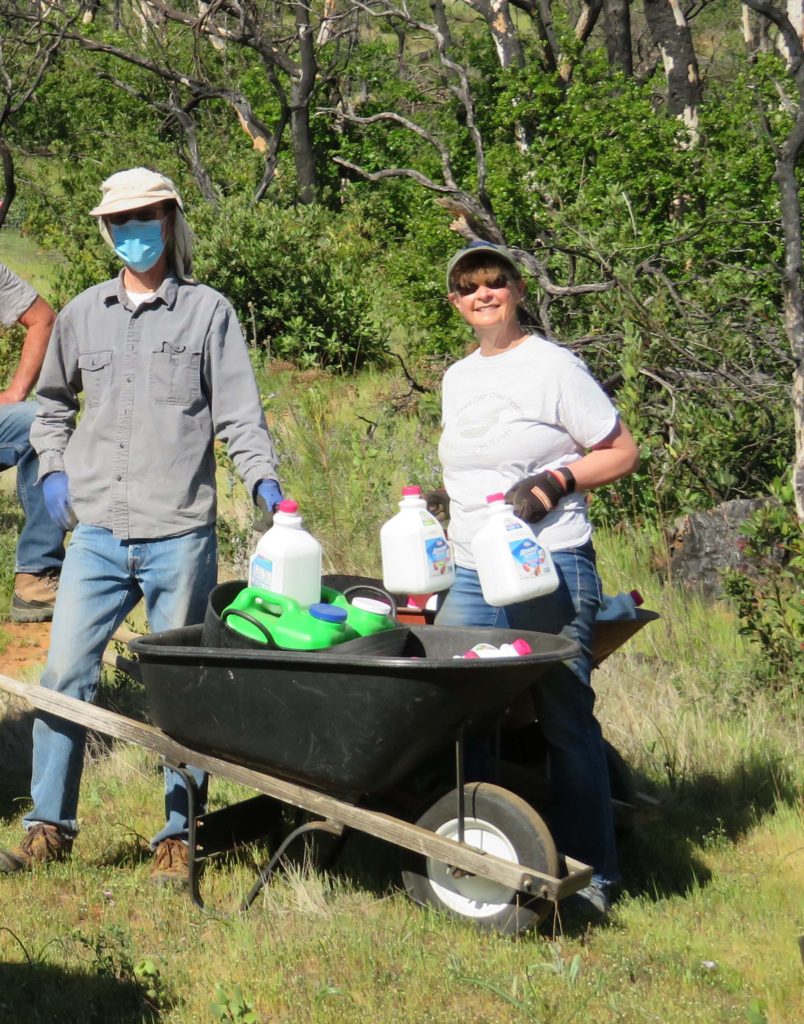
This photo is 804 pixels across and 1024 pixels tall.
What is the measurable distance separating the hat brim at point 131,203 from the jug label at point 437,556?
1306mm

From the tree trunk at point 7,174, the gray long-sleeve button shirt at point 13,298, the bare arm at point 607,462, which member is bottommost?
the bare arm at point 607,462

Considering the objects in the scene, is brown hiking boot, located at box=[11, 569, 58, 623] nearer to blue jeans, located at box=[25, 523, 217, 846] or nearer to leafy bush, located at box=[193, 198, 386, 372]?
blue jeans, located at box=[25, 523, 217, 846]

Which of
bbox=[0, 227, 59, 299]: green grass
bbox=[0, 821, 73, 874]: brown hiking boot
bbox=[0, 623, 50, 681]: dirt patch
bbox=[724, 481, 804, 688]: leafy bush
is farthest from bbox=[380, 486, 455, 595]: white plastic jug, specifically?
bbox=[0, 227, 59, 299]: green grass

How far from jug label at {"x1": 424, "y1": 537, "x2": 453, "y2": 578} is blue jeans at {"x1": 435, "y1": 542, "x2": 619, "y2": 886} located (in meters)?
0.26

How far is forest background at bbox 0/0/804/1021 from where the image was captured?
213 inches

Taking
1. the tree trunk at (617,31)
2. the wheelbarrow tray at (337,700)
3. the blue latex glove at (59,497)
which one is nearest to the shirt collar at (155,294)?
the blue latex glove at (59,497)

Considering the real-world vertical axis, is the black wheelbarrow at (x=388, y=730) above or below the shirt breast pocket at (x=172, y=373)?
below

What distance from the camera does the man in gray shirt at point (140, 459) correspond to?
429cm

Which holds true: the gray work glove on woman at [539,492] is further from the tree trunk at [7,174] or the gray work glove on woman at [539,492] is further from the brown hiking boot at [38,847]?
the tree trunk at [7,174]

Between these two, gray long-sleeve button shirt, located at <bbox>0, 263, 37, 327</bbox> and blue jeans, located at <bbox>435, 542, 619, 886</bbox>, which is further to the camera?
gray long-sleeve button shirt, located at <bbox>0, 263, 37, 327</bbox>

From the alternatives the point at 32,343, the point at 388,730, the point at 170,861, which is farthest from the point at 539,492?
the point at 32,343

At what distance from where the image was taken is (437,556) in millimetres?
4141

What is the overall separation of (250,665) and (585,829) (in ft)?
3.72

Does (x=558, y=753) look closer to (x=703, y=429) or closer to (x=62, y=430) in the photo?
(x=62, y=430)
